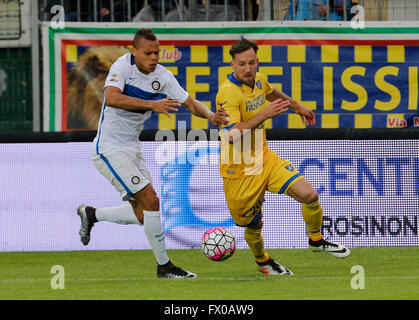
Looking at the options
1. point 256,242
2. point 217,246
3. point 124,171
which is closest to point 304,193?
point 256,242

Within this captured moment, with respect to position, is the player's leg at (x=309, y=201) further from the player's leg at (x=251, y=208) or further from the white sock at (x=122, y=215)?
the white sock at (x=122, y=215)

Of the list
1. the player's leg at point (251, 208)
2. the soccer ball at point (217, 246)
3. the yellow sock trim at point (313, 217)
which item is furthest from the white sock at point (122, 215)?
the yellow sock trim at point (313, 217)

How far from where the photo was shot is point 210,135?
11.3m

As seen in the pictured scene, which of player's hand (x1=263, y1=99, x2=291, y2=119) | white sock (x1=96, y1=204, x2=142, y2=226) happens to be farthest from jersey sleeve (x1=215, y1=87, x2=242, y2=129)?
white sock (x1=96, y1=204, x2=142, y2=226)

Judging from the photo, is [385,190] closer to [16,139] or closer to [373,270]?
[373,270]

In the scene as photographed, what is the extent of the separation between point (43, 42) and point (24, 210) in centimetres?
257

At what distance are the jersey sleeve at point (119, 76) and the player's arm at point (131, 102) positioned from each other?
5 centimetres

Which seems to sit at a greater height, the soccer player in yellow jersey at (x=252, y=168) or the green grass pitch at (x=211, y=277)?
the soccer player in yellow jersey at (x=252, y=168)

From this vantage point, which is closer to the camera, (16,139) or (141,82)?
(141,82)

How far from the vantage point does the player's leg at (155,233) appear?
879cm

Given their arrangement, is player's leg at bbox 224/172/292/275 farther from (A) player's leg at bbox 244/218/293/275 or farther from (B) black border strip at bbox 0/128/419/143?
(B) black border strip at bbox 0/128/419/143

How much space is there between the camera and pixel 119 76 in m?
8.80

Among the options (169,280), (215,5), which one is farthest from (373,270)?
(215,5)

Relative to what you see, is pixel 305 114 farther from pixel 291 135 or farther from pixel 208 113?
pixel 291 135
